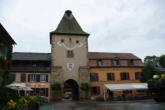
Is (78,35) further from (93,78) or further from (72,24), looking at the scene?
(93,78)

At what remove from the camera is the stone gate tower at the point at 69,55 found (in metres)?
28.1

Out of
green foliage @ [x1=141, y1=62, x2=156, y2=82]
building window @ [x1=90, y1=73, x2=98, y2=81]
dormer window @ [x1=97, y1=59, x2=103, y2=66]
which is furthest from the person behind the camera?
dormer window @ [x1=97, y1=59, x2=103, y2=66]

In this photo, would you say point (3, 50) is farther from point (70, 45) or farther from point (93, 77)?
point (93, 77)

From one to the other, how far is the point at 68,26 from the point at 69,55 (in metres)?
5.89

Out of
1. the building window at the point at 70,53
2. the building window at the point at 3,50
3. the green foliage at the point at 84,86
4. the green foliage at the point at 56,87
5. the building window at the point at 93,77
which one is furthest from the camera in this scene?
the building window at the point at 70,53

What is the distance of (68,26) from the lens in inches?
1235

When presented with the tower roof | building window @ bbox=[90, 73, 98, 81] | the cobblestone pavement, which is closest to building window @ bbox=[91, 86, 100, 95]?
building window @ bbox=[90, 73, 98, 81]

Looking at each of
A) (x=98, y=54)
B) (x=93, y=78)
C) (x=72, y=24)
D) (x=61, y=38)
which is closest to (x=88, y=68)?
(x=93, y=78)

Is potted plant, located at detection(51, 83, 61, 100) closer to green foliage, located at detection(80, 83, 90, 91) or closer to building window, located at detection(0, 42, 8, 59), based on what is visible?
green foliage, located at detection(80, 83, 90, 91)

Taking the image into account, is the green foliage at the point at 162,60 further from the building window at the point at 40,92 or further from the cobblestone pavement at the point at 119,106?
the building window at the point at 40,92

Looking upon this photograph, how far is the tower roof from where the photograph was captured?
98.7 feet

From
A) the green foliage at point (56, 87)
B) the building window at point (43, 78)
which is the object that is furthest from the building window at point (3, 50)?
the building window at point (43, 78)

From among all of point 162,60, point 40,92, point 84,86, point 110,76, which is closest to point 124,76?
point 110,76

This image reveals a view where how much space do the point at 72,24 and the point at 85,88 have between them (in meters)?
12.5
